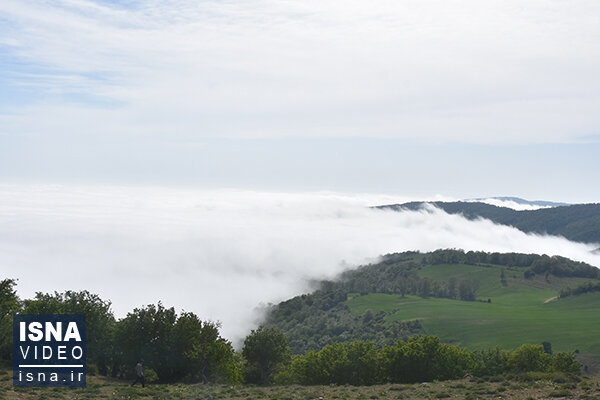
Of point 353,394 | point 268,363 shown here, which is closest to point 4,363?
point 268,363

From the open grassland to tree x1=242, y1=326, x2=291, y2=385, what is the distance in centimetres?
2410

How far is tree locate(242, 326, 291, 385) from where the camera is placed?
7506cm

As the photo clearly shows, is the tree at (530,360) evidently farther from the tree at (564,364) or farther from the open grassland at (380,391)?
the open grassland at (380,391)

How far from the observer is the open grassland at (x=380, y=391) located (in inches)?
1607

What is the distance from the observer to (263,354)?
75375mm

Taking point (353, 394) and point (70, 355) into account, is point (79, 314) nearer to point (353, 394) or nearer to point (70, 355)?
point (70, 355)

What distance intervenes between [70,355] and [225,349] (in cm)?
2081

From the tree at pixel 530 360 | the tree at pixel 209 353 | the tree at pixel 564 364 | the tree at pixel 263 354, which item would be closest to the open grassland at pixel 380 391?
the tree at pixel 209 353

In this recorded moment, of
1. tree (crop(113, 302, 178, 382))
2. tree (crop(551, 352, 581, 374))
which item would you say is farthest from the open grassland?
tree (crop(551, 352, 581, 374))

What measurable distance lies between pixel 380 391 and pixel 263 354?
31.3 m

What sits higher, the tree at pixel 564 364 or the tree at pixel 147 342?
the tree at pixel 147 342

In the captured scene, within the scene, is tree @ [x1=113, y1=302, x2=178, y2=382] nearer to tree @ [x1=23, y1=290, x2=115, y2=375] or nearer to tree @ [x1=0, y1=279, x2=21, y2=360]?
tree @ [x1=23, y1=290, x2=115, y2=375]

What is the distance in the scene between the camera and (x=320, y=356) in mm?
73688

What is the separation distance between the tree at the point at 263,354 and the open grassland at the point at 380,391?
2410 centimetres
